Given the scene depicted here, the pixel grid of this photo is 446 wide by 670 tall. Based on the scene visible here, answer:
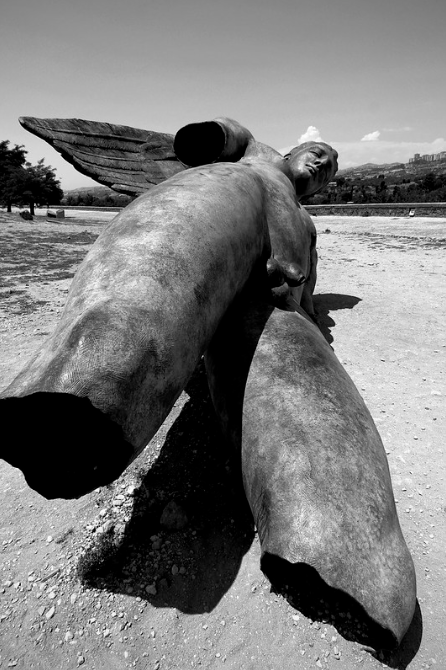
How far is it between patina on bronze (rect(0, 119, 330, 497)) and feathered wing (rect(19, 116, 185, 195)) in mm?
1943

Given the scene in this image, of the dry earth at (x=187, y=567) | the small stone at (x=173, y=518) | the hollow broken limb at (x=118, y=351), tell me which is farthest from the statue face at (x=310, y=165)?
the small stone at (x=173, y=518)

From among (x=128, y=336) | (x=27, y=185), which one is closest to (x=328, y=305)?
(x=128, y=336)

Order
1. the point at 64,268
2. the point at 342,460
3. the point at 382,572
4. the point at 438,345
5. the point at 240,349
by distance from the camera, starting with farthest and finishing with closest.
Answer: the point at 64,268
the point at 438,345
the point at 240,349
the point at 342,460
the point at 382,572

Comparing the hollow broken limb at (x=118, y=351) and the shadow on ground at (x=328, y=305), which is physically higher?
the hollow broken limb at (x=118, y=351)

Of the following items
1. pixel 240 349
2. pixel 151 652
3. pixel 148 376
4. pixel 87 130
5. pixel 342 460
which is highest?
pixel 87 130

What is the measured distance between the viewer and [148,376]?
1.50m

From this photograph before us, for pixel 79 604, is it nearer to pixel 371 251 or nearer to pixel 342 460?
pixel 342 460

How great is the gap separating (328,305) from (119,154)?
3.90 metres

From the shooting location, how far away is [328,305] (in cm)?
663

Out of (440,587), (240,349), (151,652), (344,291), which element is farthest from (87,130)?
(344,291)

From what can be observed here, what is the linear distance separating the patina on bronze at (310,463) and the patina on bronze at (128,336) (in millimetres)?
447

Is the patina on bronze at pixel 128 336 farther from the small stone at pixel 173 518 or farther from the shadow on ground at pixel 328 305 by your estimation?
the shadow on ground at pixel 328 305

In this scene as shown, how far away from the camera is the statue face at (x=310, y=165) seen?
4.40m

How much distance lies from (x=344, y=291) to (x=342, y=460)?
613cm
